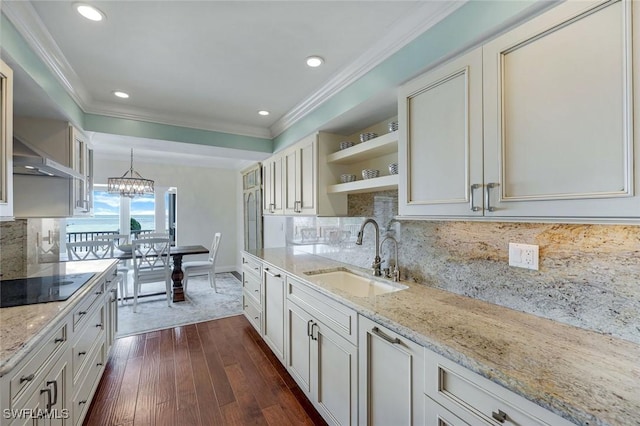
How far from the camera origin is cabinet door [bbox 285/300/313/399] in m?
2.00

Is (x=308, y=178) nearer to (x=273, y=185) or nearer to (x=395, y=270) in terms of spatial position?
(x=273, y=185)

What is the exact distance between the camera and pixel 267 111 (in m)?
3.02

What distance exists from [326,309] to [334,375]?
394 mm

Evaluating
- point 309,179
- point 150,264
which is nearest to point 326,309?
point 309,179

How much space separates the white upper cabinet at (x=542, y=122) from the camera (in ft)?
2.85

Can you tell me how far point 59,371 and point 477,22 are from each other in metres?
2.65

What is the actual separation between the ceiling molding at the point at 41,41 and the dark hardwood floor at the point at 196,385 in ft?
8.04

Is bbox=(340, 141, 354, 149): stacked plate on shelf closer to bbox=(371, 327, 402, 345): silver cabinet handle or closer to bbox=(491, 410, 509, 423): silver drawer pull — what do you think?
bbox=(371, 327, 402, 345): silver cabinet handle

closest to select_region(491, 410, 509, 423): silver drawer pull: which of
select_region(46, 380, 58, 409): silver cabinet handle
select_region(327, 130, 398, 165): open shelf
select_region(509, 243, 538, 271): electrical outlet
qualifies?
select_region(509, 243, 538, 271): electrical outlet

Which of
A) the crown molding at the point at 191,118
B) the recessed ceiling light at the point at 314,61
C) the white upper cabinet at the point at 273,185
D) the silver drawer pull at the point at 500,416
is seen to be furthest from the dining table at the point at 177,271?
the silver drawer pull at the point at 500,416

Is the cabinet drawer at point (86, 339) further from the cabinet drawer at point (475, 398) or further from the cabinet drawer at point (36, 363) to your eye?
the cabinet drawer at point (475, 398)

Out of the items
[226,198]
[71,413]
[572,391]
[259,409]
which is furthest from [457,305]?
[226,198]

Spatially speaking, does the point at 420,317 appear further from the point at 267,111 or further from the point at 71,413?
the point at 267,111

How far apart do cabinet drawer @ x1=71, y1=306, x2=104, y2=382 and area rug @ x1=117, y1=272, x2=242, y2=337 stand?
1312 millimetres
